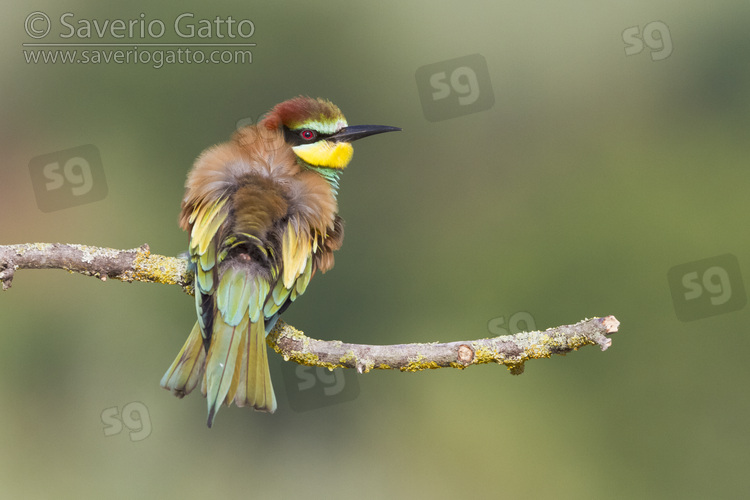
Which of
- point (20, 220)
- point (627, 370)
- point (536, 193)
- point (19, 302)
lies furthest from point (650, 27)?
point (19, 302)

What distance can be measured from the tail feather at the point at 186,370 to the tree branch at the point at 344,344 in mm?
158

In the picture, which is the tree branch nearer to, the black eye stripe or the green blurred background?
the black eye stripe

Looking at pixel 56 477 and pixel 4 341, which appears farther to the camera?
pixel 4 341

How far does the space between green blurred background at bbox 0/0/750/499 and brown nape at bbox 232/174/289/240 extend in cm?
302

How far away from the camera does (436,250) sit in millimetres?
6477

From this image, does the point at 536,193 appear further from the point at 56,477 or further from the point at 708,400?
the point at 56,477

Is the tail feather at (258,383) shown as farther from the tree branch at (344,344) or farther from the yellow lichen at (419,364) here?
the yellow lichen at (419,364)

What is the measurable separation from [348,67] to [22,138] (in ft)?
8.27

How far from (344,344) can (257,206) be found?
14.7 inches

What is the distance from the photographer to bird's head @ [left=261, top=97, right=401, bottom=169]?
7.39 ft

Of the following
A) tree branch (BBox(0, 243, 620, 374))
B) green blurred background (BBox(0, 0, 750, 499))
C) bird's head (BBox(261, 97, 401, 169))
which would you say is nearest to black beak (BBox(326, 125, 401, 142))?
bird's head (BBox(261, 97, 401, 169))

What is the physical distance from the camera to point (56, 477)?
494cm

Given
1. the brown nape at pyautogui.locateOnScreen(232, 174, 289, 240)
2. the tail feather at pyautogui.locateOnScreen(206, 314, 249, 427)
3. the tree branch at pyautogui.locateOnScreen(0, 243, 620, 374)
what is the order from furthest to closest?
the brown nape at pyautogui.locateOnScreen(232, 174, 289, 240), the tail feather at pyautogui.locateOnScreen(206, 314, 249, 427), the tree branch at pyautogui.locateOnScreen(0, 243, 620, 374)

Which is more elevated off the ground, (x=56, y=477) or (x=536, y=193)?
(x=536, y=193)
